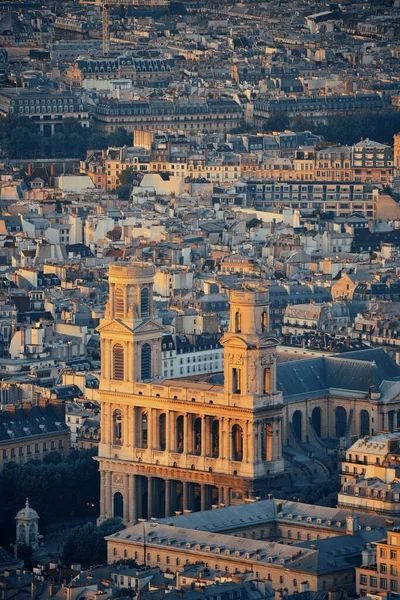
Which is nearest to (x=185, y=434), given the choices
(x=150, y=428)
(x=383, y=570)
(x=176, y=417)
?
(x=176, y=417)

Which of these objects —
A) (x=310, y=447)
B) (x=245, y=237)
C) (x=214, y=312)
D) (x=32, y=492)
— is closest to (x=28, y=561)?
(x=32, y=492)

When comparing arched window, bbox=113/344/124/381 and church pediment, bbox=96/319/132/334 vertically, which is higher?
church pediment, bbox=96/319/132/334

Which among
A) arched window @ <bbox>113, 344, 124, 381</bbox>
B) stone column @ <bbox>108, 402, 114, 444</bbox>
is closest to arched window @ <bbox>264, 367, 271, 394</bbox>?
arched window @ <bbox>113, 344, 124, 381</bbox>

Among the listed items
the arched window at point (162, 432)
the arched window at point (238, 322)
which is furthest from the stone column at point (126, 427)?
the arched window at point (238, 322)

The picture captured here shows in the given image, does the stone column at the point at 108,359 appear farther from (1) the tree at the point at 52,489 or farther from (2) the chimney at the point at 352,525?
(2) the chimney at the point at 352,525

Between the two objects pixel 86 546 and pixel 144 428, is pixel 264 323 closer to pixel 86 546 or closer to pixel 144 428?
pixel 144 428

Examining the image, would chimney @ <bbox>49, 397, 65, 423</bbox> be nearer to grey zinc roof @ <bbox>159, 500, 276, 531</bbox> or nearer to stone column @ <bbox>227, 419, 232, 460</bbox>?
stone column @ <bbox>227, 419, 232, 460</bbox>
